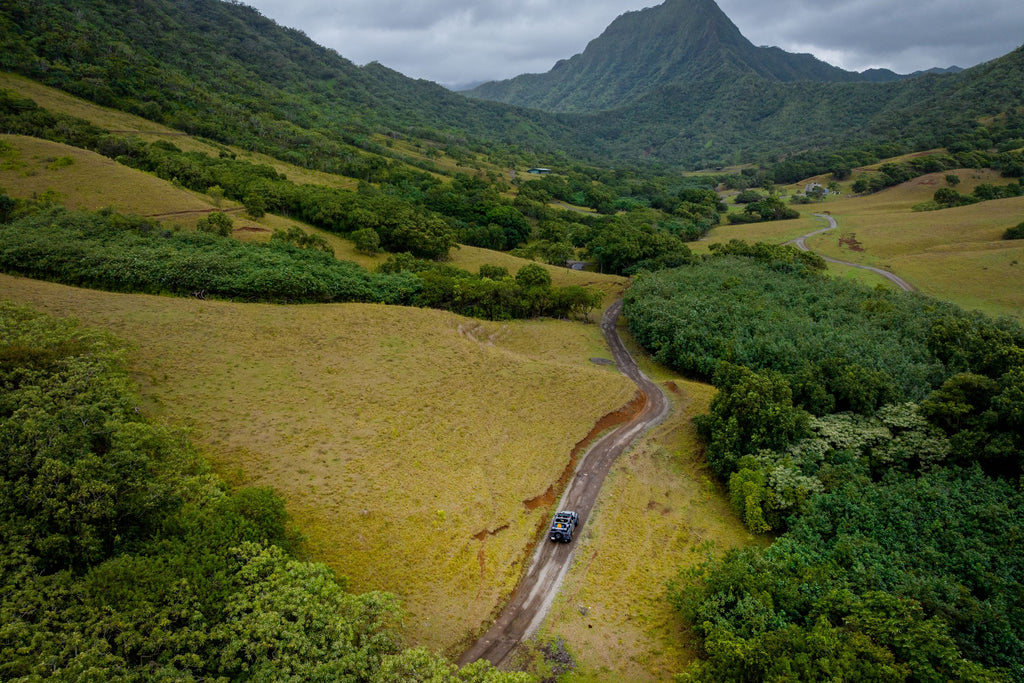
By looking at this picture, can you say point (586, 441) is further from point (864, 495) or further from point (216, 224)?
point (216, 224)

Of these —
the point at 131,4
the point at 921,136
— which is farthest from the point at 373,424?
the point at 921,136

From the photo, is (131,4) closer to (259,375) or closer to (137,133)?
(137,133)

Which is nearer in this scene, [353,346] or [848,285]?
[353,346]

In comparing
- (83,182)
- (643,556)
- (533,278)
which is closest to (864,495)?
(643,556)

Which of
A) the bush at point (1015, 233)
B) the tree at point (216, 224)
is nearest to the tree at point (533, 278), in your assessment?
the tree at point (216, 224)

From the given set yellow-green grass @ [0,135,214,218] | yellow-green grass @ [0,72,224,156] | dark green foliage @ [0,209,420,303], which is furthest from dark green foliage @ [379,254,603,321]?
yellow-green grass @ [0,72,224,156]
